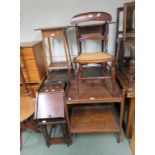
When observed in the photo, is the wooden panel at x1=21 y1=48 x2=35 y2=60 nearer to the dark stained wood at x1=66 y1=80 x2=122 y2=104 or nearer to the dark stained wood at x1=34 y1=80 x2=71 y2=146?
the dark stained wood at x1=34 y1=80 x2=71 y2=146

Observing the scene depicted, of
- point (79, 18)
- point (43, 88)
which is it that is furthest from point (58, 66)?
point (79, 18)

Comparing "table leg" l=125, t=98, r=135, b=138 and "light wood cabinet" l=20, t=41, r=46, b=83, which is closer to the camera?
"table leg" l=125, t=98, r=135, b=138

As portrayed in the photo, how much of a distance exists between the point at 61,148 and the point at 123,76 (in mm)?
1126

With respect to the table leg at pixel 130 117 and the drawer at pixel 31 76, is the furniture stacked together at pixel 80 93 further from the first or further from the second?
the table leg at pixel 130 117

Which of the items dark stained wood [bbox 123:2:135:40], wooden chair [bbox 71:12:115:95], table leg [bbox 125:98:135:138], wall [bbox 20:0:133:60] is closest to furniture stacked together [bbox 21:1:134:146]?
wooden chair [bbox 71:12:115:95]

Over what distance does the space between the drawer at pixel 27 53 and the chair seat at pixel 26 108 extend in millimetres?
549

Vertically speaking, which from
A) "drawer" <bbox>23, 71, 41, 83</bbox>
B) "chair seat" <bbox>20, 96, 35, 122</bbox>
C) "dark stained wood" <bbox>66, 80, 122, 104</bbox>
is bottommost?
"chair seat" <bbox>20, 96, 35, 122</bbox>

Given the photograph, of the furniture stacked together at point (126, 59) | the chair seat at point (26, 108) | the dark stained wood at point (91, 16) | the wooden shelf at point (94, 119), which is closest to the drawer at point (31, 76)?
the chair seat at point (26, 108)

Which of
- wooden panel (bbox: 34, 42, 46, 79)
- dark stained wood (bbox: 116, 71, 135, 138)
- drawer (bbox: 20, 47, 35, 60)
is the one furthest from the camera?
wooden panel (bbox: 34, 42, 46, 79)

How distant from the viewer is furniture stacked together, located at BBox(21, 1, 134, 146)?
1.54 m

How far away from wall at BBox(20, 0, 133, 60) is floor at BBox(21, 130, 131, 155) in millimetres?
1300
